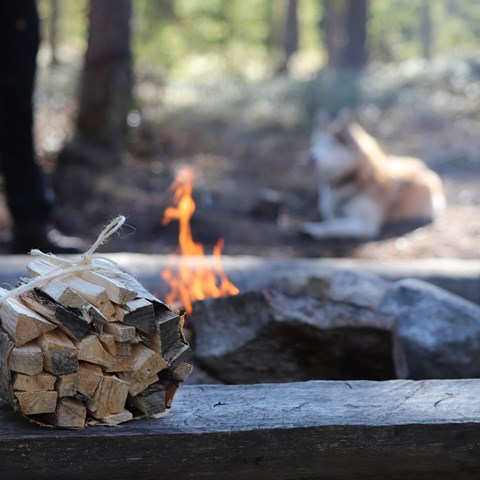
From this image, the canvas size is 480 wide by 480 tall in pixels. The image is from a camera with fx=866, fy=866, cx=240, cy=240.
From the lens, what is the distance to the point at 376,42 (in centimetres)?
3300

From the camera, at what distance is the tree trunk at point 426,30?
29859 millimetres

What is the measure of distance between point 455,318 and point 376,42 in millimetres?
31202

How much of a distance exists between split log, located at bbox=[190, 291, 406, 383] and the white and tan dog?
4.15 m

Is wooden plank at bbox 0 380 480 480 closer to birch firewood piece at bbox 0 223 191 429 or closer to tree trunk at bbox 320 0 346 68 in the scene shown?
birch firewood piece at bbox 0 223 191 429

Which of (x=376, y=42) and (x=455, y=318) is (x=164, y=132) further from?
(x=376, y=42)

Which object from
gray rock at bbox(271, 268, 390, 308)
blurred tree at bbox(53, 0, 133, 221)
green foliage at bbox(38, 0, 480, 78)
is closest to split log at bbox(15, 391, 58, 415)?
gray rock at bbox(271, 268, 390, 308)

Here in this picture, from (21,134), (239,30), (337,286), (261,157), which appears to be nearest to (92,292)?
(337,286)

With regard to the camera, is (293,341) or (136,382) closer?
(136,382)

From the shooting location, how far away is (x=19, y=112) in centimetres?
499

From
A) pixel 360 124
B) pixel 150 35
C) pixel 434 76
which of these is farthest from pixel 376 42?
pixel 360 124

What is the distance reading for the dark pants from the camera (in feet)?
15.4

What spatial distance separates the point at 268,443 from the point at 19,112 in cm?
355

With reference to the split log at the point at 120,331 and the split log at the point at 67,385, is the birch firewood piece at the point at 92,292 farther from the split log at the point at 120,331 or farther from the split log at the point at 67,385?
the split log at the point at 67,385

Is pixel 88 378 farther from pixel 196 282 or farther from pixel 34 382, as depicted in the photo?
pixel 196 282
